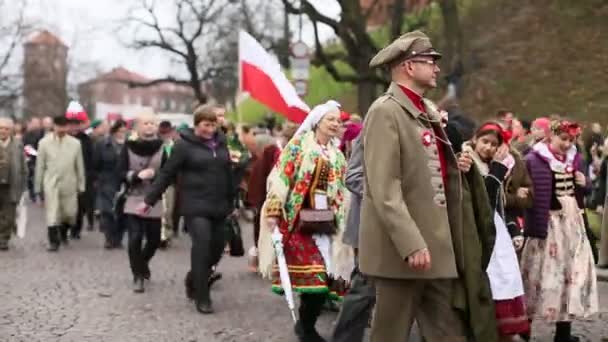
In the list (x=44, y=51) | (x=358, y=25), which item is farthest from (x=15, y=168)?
(x=44, y=51)

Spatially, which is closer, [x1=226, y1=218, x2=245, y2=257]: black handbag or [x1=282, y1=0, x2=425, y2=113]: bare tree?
[x1=226, y1=218, x2=245, y2=257]: black handbag

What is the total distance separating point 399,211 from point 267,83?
4.43 m

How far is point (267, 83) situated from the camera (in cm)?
901

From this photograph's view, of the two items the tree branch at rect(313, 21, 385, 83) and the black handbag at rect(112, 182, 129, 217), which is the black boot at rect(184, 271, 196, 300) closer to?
the black handbag at rect(112, 182, 129, 217)

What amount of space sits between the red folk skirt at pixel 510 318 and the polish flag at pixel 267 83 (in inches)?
117

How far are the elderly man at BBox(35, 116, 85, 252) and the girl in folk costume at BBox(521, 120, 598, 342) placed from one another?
8131mm

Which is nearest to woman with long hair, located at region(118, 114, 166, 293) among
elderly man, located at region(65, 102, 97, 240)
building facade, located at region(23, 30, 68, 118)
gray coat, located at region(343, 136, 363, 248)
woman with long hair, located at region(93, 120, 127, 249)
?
gray coat, located at region(343, 136, 363, 248)

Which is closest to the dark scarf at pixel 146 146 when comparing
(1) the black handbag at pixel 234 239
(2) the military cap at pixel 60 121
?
(1) the black handbag at pixel 234 239

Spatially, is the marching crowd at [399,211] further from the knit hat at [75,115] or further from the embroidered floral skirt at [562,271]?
the knit hat at [75,115]

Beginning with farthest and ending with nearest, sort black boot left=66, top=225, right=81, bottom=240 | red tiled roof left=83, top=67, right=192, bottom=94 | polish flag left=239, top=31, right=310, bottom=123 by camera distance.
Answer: red tiled roof left=83, top=67, right=192, bottom=94
black boot left=66, top=225, right=81, bottom=240
polish flag left=239, top=31, right=310, bottom=123

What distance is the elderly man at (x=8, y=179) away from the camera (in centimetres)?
1395

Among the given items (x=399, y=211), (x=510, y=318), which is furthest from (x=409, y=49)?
(x=510, y=318)

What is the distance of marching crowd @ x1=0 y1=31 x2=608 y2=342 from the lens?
491cm

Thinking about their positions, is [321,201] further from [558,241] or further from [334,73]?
[334,73]
